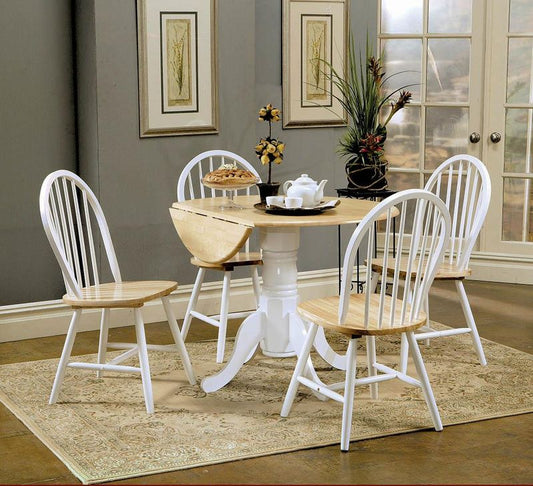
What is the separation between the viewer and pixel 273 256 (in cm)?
362

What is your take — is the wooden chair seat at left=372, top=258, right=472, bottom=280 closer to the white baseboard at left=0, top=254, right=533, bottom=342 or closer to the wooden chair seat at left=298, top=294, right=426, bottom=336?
the wooden chair seat at left=298, top=294, right=426, bottom=336

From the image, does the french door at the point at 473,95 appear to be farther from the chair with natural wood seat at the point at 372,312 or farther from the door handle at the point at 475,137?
the chair with natural wood seat at the point at 372,312

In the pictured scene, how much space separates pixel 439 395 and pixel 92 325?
172 cm

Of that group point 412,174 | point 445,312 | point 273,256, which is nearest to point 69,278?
point 273,256

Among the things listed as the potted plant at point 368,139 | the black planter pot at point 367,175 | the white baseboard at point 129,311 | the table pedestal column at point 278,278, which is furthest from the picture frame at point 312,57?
the table pedestal column at point 278,278

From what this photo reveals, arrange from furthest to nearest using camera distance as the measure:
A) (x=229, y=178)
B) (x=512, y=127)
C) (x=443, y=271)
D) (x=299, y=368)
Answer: (x=512, y=127) → (x=443, y=271) → (x=229, y=178) → (x=299, y=368)

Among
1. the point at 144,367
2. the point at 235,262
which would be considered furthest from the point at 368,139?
the point at 144,367

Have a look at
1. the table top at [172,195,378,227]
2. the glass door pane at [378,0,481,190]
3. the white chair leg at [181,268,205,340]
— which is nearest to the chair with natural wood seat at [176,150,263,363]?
the white chair leg at [181,268,205,340]

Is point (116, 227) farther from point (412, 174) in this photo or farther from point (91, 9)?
point (412, 174)

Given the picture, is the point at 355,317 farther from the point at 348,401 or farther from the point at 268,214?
the point at 268,214

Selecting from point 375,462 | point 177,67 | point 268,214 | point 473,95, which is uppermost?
point 177,67

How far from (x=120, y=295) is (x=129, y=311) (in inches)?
47.4

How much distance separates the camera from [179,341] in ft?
11.5

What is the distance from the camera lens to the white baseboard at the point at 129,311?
4.23m
